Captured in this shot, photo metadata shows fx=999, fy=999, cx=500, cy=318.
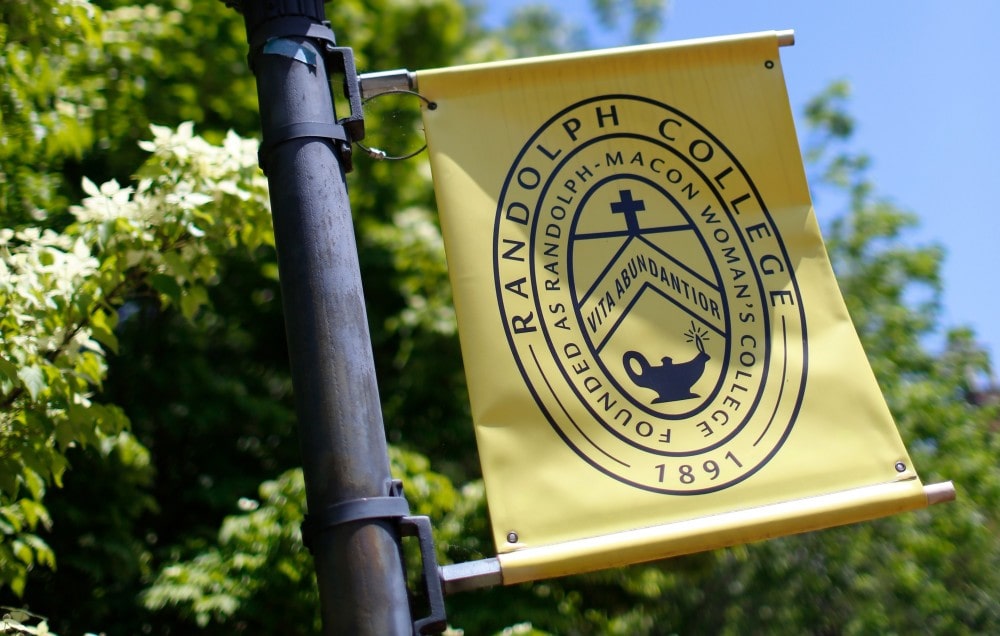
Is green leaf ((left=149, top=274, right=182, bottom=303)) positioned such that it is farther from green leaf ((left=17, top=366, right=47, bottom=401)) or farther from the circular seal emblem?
the circular seal emblem

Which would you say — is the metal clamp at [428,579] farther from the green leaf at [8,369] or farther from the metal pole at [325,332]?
the green leaf at [8,369]

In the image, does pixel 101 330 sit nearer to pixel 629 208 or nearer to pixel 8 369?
pixel 8 369

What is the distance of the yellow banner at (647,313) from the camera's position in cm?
258

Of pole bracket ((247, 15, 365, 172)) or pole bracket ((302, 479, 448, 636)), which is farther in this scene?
pole bracket ((247, 15, 365, 172))

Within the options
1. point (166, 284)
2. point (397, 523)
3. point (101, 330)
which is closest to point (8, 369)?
point (101, 330)

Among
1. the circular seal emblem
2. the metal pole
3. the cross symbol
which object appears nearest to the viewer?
the metal pole

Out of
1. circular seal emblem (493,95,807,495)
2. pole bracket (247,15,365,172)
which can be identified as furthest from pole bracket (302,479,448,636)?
pole bracket (247,15,365,172)

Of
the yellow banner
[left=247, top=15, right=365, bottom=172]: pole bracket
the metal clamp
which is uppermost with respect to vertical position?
[left=247, top=15, right=365, bottom=172]: pole bracket

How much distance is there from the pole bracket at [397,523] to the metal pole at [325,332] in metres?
0.01

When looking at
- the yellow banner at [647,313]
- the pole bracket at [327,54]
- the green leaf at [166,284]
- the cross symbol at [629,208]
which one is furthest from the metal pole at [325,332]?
the green leaf at [166,284]

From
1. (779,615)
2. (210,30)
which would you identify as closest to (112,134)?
(210,30)

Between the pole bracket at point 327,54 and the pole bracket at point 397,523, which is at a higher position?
the pole bracket at point 327,54

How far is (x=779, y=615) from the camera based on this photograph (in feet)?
30.2

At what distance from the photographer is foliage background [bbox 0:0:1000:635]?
365cm
